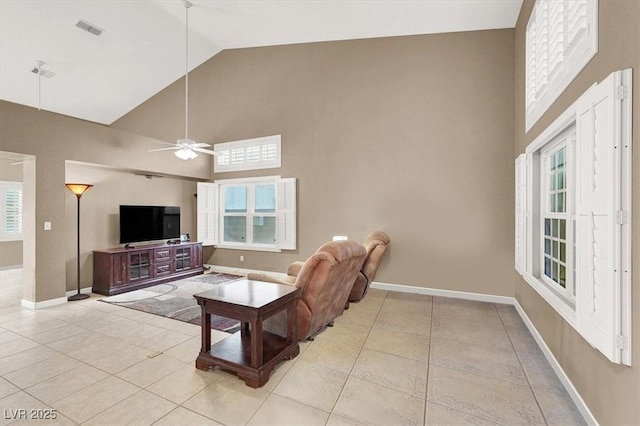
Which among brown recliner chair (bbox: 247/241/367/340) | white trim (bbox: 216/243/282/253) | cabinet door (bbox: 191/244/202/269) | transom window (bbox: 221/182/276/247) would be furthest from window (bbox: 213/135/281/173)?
brown recliner chair (bbox: 247/241/367/340)

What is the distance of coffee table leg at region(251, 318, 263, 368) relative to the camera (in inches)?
87.6

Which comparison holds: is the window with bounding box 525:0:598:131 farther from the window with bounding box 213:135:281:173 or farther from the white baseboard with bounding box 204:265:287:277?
the white baseboard with bounding box 204:265:287:277

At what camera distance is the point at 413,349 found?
9.52ft

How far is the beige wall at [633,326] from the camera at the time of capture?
144cm

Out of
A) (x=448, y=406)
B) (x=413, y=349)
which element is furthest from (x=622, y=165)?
→ (x=413, y=349)

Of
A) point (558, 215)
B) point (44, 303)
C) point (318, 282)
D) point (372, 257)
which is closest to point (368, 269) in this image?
point (372, 257)

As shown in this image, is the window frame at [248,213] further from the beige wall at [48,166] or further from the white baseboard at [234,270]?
the beige wall at [48,166]

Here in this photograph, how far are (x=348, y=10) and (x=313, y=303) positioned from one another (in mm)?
4455

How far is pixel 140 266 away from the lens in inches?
207

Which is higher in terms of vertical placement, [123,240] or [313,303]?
[123,240]

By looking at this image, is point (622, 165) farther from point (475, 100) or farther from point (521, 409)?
point (475, 100)

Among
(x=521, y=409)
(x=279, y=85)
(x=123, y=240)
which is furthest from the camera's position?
(x=279, y=85)

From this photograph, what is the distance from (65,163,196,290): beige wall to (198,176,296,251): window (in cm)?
98

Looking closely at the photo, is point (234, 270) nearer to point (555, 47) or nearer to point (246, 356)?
point (246, 356)
